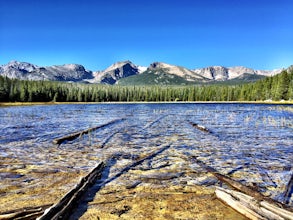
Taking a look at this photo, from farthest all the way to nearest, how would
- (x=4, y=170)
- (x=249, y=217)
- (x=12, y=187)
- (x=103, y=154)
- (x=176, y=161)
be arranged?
(x=103, y=154)
(x=176, y=161)
(x=4, y=170)
(x=12, y=187)
(x=249, y=217)

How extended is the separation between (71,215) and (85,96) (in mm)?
185775

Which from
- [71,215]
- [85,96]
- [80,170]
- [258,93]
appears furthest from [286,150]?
[85,96]

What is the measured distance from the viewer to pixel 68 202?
720 centimetres

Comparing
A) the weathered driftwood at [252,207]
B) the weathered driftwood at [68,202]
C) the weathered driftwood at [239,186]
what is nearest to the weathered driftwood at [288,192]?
the weathered driftwood at [239,186]

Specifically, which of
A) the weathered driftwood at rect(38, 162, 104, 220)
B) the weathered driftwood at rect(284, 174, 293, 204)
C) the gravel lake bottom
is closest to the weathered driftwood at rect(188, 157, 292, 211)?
the gravel lake bottom

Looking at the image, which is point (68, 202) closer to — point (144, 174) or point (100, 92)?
point (144, 174)

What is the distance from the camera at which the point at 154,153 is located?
1631 centimetres

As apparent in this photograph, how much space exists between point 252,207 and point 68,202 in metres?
5.37

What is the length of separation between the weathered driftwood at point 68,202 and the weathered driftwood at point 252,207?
4.91 m

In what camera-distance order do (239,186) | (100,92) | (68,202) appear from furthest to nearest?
(100,92) < (239,186) < (68,202)

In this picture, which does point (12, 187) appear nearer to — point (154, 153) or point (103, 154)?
point (103, 154)

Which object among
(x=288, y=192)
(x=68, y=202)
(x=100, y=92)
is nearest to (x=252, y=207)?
(x=288, y=192)

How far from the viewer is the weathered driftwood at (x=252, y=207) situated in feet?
20.1

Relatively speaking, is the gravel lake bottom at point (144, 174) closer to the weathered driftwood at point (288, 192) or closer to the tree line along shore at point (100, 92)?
the weathered driftwood at point (288, 192)
